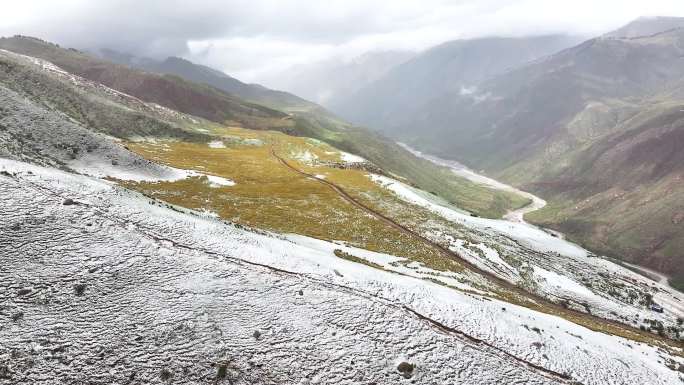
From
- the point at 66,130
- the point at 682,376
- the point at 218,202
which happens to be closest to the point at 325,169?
the point at 218,202

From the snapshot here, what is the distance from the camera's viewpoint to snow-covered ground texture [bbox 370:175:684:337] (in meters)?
60.3

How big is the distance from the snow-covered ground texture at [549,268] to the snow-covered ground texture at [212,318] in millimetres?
33240

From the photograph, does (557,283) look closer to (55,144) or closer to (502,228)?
(502,228)

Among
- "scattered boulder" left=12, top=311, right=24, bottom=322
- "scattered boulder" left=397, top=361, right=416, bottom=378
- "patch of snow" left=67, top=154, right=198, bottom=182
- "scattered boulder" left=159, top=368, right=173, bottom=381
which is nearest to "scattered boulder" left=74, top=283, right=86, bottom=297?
"scattered boulder" left=12, top=311, right=24, bottom=322

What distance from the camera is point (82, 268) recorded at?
22.3m

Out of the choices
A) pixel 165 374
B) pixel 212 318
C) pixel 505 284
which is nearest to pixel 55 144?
pixel 212 318

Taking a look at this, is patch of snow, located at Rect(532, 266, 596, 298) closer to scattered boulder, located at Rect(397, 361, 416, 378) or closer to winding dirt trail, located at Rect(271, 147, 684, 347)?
winding dirt trail, located at Rect(271, 147, 684, 347)

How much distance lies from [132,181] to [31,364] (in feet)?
155

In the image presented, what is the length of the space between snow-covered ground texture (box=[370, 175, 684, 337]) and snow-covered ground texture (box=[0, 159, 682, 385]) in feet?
109

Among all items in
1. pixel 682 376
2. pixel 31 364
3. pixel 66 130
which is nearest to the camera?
pixel 31 364

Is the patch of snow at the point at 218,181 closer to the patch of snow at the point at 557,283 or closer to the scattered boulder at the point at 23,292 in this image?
the scattered boulder at the point at 23,292

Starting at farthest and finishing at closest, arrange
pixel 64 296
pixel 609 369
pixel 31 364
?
1. pixel 609 369
2. pixel 64 296
3. pixel 31 364

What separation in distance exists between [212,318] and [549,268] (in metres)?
65.3

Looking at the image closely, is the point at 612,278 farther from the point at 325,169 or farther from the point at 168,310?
the point at 168,310
